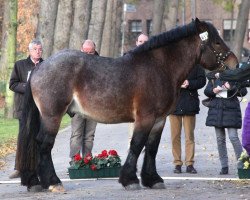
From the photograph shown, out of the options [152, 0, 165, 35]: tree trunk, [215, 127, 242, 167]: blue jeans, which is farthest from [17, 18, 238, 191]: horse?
[152, 0, 165, 35]: tree trunk

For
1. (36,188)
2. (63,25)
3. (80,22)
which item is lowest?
(36,188)

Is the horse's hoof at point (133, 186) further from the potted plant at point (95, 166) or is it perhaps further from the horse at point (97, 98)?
the potted plant at point (95, 166)

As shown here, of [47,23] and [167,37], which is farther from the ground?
[47,23]

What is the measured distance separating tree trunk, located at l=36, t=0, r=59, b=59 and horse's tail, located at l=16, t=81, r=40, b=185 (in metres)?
16.3

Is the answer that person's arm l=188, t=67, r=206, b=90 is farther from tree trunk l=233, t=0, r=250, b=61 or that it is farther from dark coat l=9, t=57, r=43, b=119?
tree trunk l=233, t=0, r=250, b=61

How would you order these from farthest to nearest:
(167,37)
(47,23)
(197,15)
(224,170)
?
1. (197,15)
2. (47,23)
3. (224,170)
4. (167,37)

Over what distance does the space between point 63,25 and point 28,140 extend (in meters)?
17.1

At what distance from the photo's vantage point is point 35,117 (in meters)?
14.9

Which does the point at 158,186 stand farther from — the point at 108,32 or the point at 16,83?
the point at 108,32

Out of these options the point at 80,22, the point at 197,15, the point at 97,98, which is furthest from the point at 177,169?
the point at 197,15

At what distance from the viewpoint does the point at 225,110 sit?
17.0 metres

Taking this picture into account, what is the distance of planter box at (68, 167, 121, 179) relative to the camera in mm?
16141

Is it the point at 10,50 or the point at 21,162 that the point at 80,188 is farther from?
the point at 10,50

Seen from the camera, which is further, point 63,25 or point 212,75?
point 63,25
